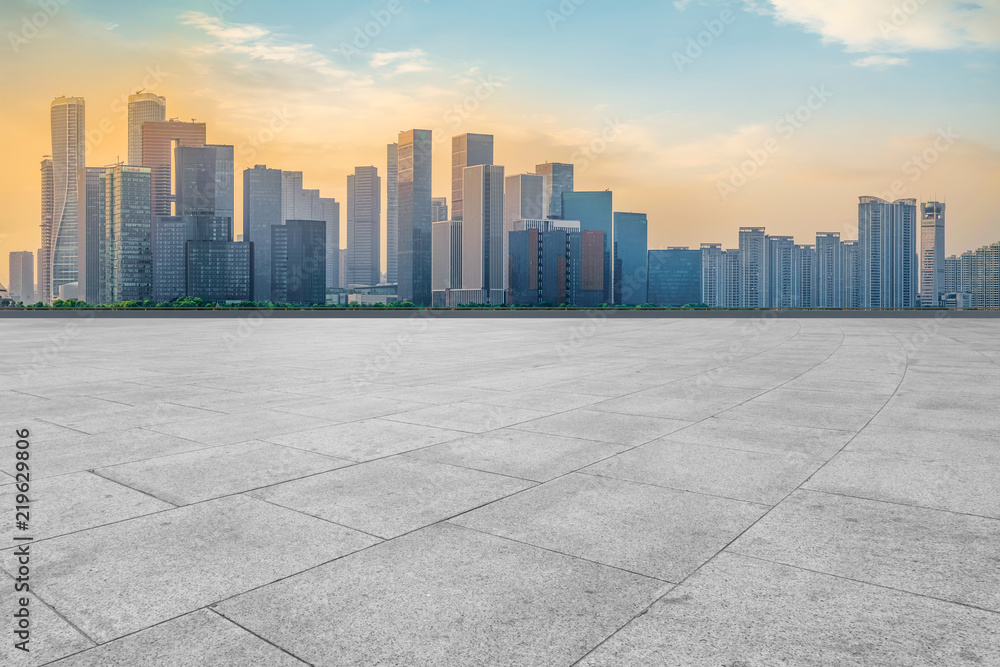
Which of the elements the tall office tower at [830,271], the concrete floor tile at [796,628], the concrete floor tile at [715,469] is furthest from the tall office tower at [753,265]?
the concrete floor tile at [796,628]

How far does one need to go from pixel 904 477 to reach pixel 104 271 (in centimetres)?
20527

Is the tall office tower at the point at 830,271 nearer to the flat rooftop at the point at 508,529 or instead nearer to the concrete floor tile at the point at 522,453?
the flat rooftop at the point at 508,529

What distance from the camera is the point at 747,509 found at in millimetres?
4891

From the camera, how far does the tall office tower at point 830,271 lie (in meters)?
140

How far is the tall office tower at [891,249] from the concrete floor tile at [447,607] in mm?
121725

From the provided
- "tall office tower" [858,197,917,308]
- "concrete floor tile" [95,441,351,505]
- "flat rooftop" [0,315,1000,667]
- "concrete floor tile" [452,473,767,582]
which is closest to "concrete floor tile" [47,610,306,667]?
"flat rooftop" [0,315,1000,667]

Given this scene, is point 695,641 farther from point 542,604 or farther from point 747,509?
point 747,509

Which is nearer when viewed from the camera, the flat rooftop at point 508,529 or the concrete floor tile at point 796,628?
the concrete floor tile at point 796,628

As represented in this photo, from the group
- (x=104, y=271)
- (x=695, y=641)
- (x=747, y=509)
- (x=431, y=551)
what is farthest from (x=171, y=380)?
(x=104, y=271)

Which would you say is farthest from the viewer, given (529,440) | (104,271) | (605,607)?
(104,271)

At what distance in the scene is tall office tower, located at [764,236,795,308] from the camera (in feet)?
546

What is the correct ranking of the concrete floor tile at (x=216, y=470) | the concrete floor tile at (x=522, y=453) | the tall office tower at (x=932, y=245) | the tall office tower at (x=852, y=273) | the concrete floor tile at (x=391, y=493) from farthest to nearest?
1. the tall office tower at (x=932, y=245)
2. the tall office tower at (x=852, y=273)
3. the concrete floor tile at (x=522, y=453)
4. the concrete floor tile at (x=216, y=470)
5. the concrete floor tile at (x=391, y=493)

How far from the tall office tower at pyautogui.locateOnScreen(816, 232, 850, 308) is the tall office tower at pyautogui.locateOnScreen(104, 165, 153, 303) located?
6145 inches

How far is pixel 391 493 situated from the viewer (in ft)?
17.2
